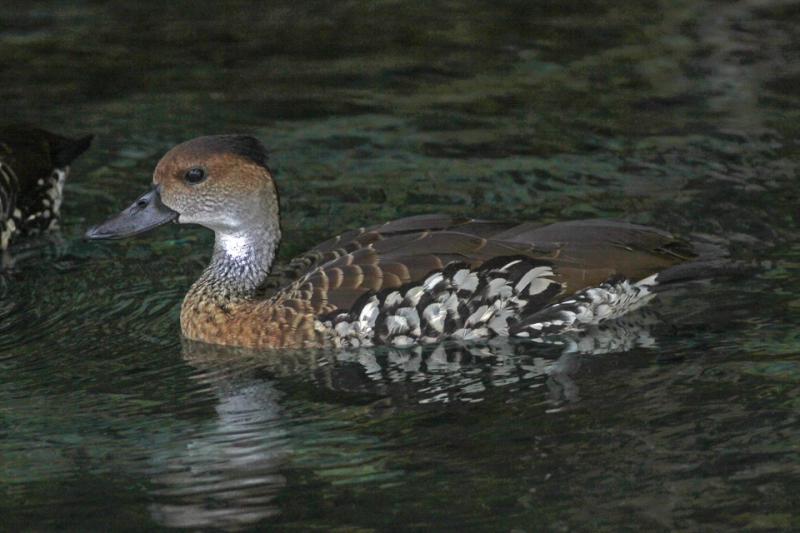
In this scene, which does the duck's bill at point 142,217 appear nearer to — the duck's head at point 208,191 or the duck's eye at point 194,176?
the duck's head at point 208,191

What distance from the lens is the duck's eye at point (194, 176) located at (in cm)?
716

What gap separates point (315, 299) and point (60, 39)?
6281 millimetres

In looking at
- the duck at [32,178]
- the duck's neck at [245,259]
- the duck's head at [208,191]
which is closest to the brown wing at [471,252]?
the duck's neck at [245,259]

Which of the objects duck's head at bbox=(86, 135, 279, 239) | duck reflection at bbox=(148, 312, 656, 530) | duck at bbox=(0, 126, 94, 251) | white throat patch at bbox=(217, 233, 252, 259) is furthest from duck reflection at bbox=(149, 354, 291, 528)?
duck at bbox=(0, 126, 94, 251)

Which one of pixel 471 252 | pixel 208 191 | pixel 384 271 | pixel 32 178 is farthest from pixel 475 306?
pixel 32 178

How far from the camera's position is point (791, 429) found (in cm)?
560

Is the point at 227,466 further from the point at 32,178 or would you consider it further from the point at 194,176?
the point at 32,178

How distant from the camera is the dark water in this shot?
17.1ft

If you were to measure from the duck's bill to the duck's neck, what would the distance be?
13.2 inches

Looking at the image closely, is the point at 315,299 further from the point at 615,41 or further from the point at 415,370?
the point at 615,41

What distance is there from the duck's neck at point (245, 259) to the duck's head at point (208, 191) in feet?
0.15

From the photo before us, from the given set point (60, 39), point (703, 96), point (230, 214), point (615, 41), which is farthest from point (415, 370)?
point (60, 39)

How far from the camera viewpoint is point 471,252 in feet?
22.4

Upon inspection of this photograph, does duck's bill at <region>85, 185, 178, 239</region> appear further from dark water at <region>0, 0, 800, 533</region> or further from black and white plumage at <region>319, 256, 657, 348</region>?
black and white plumage at <region>319, 256, 657, 348</region>
